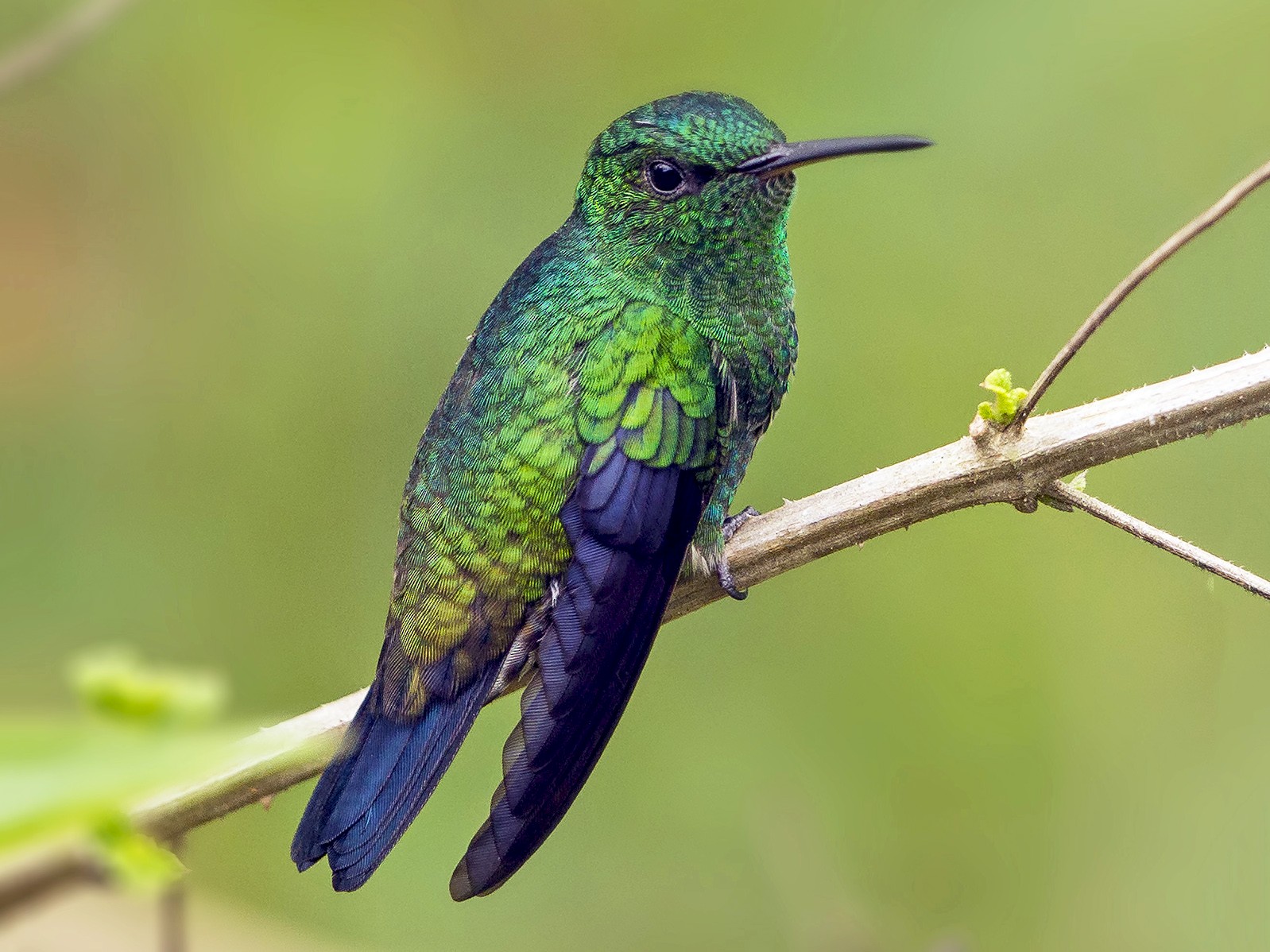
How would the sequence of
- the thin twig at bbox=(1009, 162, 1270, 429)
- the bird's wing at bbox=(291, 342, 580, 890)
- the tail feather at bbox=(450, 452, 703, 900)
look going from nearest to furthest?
the thin twig at bbox=(1009, 162, 1270, 429) < the tail feather at bbox=(450, 452, 703, 900) < the bird's wing at bbox=(291, 342, 580, 890)

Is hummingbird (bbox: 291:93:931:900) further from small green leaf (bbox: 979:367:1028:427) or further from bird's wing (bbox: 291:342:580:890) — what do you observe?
small green leaf (bbox: 979:367:1028:427)

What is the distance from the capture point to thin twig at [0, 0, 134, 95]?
1.92 metres

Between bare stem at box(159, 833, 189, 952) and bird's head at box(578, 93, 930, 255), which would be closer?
bare stem at box(159, 833, 189, 952)

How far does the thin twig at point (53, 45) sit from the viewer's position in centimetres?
192

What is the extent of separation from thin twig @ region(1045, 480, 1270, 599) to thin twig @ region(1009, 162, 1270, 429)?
0.74ft

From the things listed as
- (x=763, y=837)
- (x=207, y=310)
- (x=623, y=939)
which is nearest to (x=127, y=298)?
(x=207, y=310)

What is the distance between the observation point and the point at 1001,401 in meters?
2.31

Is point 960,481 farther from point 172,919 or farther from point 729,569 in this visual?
point 172,919

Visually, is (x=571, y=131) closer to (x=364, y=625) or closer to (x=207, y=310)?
(x=207, y=310)

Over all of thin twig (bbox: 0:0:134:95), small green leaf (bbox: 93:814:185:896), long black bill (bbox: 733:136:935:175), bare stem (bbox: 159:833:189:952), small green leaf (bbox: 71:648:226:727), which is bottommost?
bare stem (bbox: 159:833:189:952)

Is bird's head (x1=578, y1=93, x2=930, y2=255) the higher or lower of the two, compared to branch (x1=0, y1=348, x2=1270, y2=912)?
higher

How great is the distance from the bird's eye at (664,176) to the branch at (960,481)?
2.77 ft

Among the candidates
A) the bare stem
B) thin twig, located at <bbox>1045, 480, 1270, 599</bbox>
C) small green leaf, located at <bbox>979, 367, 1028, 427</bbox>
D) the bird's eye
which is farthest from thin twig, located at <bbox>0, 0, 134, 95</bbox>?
thin twig, located at <bbox>1045, 480, 1270, 599</bbox>

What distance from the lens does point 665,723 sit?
15.0 feet
